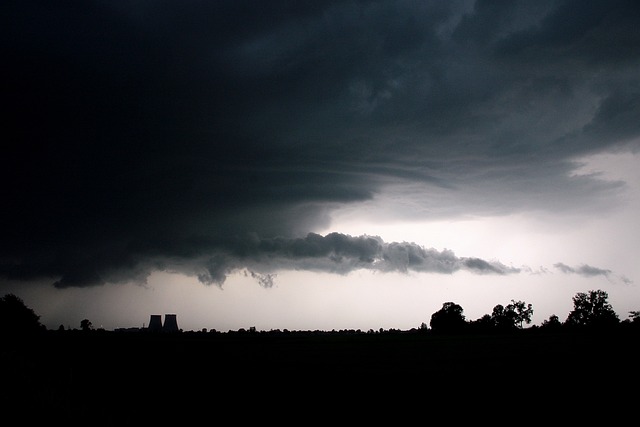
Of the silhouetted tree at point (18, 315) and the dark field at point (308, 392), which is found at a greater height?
the silhouetted tree at point (18, 315)

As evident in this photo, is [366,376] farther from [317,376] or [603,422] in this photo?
[603,422]

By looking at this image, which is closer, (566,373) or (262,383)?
(262,383)

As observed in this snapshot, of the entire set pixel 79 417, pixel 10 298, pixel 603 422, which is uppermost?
pixel 10 298

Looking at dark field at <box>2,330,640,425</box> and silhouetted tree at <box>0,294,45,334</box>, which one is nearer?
dark field at <box>2,330,640,425</box>

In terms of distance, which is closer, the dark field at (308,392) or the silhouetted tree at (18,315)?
the dark field at (308,392)

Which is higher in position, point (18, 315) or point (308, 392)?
point (18, 315)

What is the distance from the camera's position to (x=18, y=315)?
14912 centimetres

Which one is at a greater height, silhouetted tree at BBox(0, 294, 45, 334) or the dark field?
silhouetted tree at BBox(0, 294, 45, 334)

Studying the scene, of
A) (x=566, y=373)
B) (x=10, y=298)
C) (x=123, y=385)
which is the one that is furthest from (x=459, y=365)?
(x=10, y=298)

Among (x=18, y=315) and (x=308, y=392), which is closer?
(x=308, y=392)

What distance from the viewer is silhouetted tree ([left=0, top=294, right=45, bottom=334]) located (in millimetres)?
131700

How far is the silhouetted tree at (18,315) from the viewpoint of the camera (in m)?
132

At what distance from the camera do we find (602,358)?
4841 cm

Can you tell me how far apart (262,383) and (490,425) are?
19.0 m
